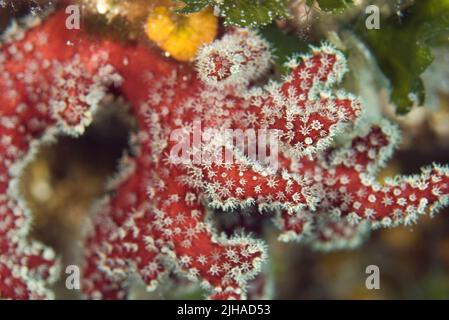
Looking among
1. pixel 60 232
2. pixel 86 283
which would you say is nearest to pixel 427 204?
pixel 86 283

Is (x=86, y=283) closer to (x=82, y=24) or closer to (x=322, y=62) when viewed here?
(x=82, y=24)

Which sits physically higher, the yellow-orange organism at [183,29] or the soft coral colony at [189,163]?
the yellow-orange organism at [183,29]

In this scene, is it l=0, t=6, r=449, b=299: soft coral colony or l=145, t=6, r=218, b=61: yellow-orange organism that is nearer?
l=0, t=6, r=449, b=299: soft coral colony

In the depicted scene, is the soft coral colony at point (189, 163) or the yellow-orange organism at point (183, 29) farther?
the yellow-orange organism at point (183, 29)

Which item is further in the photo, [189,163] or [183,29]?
[183,29]

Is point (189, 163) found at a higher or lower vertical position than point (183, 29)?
lower

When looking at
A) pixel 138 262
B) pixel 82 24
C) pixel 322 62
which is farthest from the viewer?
pixel 138 262

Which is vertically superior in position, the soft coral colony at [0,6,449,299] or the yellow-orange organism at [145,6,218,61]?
the yellow-orange organism at [145,6,218,61]

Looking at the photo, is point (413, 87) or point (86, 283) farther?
point (86, 283)
